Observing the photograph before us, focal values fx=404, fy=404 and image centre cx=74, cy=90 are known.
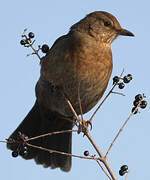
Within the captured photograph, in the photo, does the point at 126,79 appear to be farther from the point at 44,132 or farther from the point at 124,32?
the point at 44,132

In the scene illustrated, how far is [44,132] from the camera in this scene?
6.71m

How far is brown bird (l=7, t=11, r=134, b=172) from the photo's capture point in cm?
531

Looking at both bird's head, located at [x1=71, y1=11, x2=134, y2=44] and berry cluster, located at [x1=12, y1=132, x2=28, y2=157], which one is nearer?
berry cluster, located at [x1=12, y1=132, x2=28, y2=157]

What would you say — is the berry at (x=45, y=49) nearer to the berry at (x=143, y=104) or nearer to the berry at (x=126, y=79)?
the berry at (x=126, y=79)

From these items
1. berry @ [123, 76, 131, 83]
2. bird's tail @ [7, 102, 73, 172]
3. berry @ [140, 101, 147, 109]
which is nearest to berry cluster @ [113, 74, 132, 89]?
berry @ [123, 76, 131, 83]

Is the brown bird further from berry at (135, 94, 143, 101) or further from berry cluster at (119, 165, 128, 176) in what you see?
berry cluster at (119, 165, 128, 176)

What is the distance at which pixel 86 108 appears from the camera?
5969mm

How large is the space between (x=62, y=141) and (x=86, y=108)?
4.11ft

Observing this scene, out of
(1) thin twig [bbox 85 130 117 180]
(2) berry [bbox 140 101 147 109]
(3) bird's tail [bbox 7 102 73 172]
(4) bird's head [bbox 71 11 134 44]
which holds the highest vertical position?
(4) bird's head [bbox 71 11 134 44]

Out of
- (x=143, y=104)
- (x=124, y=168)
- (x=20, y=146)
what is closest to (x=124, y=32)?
(x=143, y=104)

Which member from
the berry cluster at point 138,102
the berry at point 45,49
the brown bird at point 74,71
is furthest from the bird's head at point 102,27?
the berry cluster at point 138,102

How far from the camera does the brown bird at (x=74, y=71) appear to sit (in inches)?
209

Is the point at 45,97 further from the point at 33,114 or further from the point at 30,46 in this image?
the point at 30,46

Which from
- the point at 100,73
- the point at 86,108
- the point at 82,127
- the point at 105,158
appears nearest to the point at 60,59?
the point at 100,73
